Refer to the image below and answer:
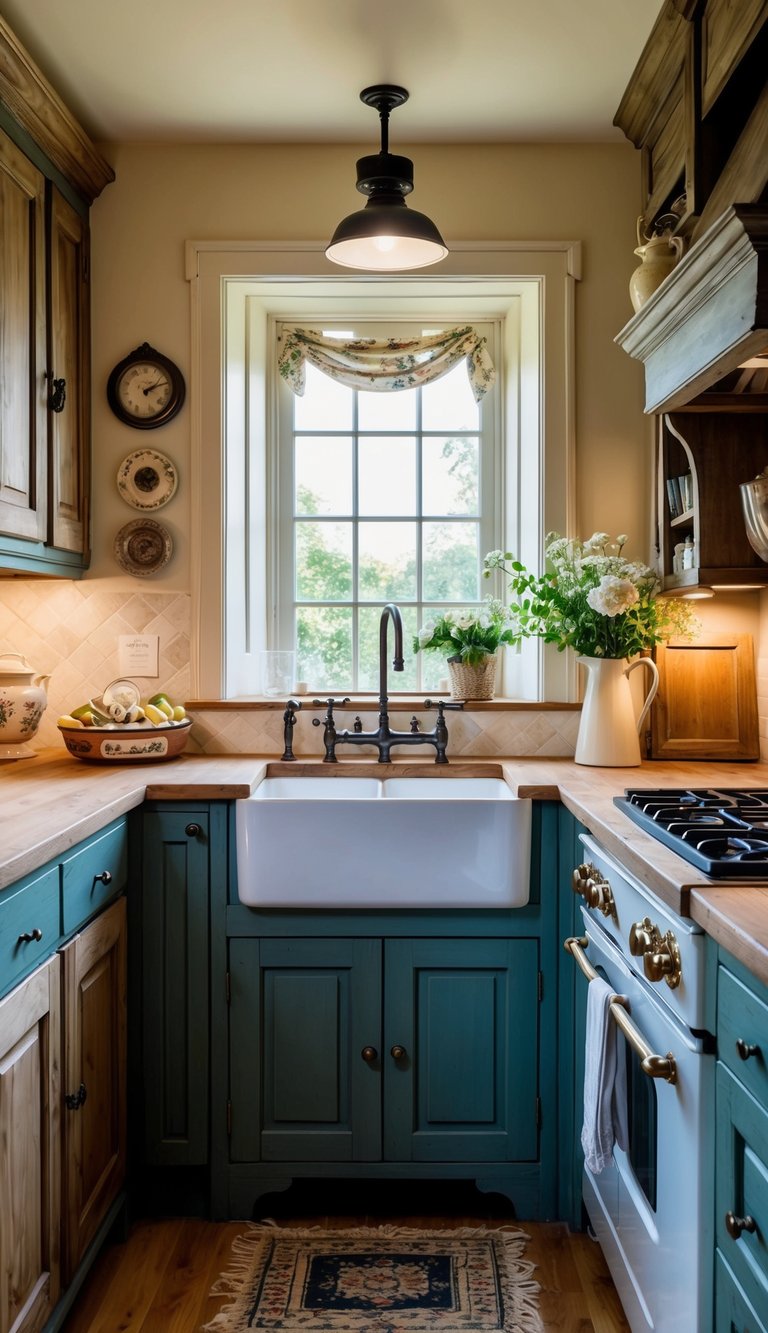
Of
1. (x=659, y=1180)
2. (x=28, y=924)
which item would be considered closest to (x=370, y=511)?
(x=28, y=924)

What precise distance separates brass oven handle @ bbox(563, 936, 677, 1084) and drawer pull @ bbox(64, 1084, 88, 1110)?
0.94 m

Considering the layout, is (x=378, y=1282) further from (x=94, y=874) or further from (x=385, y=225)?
(x=385, y=225)

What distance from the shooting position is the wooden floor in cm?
191

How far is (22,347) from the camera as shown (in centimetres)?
237

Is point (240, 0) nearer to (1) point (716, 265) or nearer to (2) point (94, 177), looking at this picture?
(2) point (94, 177)

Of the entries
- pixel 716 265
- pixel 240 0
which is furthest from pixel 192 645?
pixel 716 265

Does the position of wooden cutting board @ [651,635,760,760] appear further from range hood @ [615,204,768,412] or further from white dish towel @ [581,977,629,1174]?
white dish towel @ [581,977,629,1174]

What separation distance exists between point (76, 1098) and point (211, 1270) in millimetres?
565

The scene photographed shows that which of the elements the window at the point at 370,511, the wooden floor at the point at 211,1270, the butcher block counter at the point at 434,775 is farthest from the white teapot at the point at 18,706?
the wooden floor at the point at 211,1270

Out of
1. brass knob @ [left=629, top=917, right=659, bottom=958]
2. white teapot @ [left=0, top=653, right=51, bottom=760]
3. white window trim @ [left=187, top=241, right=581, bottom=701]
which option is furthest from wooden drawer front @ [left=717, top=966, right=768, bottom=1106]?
white teapot @ [left=0, top=653, right=51, bottom=760]

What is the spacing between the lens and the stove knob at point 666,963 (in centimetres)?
139

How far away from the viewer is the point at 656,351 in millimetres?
2088

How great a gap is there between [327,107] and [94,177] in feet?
2.12

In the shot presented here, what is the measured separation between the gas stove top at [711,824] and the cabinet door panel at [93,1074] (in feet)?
3.39
